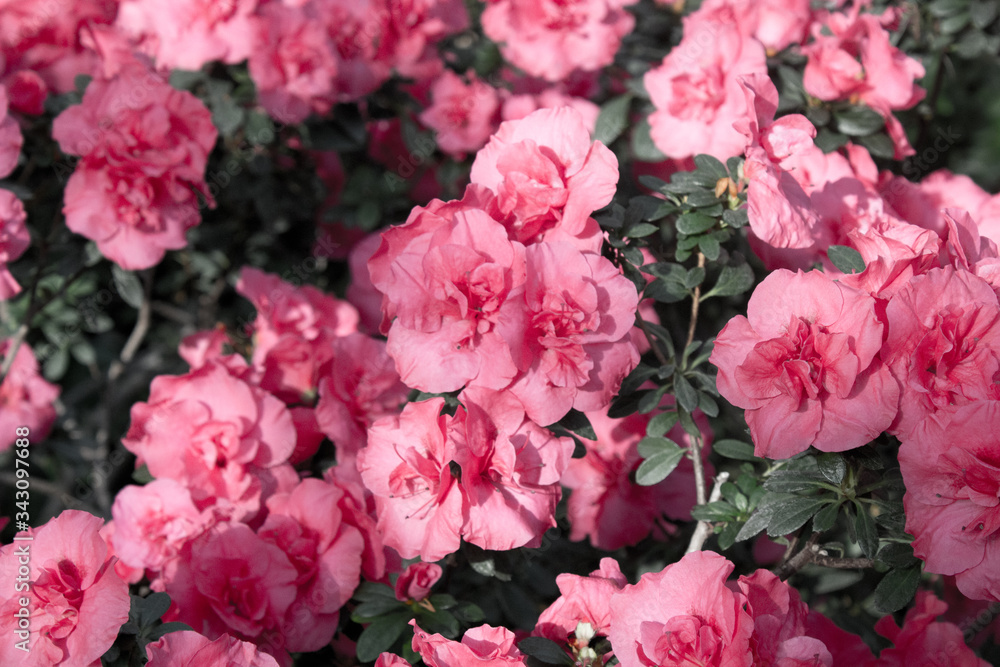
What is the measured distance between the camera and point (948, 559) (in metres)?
1.01

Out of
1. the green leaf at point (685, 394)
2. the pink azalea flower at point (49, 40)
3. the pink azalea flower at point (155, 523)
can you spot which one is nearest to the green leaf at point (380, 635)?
the pink azalea flower at point (155, 523)

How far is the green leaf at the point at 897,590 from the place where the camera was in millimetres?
1147

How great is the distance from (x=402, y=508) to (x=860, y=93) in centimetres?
139

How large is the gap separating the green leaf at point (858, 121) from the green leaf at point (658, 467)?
85cm

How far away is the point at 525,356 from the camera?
108 centimetres

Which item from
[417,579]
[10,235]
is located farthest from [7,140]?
[417,579]

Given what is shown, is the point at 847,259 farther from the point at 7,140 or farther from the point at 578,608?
the point at 7,140

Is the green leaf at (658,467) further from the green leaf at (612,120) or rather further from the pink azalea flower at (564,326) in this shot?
the green leaf at (612,120)

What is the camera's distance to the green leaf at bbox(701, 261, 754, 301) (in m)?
1.32

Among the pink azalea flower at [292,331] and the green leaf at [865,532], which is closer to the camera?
the green leaf at [865,532]

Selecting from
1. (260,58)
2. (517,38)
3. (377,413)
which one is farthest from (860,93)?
(260,58)

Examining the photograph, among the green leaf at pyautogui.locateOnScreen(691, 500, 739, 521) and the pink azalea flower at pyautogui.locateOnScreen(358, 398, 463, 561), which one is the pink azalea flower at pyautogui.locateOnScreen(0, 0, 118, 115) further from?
the green leaf at pyautogui.locateOnScreen(691, 500, 739, 521)

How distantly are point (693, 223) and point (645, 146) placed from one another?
0.86 metres

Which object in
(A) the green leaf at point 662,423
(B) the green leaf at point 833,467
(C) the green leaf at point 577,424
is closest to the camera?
(B) the green leaf at point 833,467
